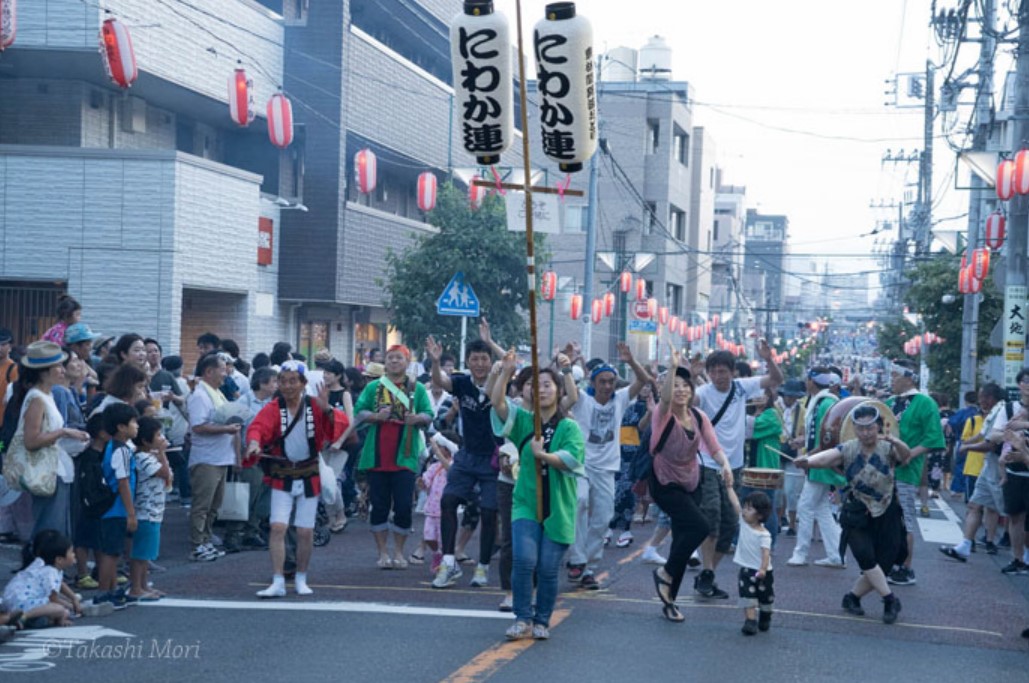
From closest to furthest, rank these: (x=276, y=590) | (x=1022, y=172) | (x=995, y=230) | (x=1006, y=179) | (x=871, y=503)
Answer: (x=871, y=503), (x=276, y=590), (x=1022, y=172), (x=1006, y=179), (x=995, y=230)

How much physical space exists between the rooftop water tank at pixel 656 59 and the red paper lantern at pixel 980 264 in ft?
115

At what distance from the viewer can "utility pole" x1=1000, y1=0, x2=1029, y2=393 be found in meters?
16.8

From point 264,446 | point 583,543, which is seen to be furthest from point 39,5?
point 583,543

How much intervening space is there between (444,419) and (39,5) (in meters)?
10.8

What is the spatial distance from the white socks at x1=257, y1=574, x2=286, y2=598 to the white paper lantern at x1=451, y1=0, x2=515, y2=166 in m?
3.57

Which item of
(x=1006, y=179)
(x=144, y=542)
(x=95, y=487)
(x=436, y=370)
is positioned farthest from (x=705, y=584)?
(x=1006, y=179)

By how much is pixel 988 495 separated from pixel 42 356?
9.49 m

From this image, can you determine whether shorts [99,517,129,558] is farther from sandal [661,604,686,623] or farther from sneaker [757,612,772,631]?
sneaker [757,612,772,631]

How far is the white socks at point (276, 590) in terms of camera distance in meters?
9.36

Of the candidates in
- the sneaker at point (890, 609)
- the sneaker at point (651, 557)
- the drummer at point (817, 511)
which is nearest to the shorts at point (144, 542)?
the sneaker at point (651, 557)

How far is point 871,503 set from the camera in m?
9.23

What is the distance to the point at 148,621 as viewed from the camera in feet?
27.4

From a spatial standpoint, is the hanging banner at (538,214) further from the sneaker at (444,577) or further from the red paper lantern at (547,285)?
the red paper lantern at (547,285)

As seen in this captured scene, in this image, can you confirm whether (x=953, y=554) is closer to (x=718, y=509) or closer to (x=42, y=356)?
(x=718, y=509)
